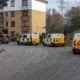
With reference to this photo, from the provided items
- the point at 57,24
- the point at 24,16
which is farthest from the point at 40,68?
the point at 24,16

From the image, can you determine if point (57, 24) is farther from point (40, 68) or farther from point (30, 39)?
point (40, 68)

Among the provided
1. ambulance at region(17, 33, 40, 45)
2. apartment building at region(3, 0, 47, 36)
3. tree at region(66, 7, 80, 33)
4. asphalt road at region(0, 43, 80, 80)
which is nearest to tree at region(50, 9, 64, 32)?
tree at region(66, 7, 80, 33)

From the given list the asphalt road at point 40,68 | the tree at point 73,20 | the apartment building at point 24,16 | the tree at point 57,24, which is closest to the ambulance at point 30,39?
the tree at point 73,20

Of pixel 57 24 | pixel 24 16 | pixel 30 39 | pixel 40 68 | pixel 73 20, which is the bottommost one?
pixel 30 39

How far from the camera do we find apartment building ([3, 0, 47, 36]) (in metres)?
87.3

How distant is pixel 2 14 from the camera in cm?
9462

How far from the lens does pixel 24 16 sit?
290 ft

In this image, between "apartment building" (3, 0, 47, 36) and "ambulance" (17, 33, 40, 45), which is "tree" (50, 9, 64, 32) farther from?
"ambulance" (17, 33, 40, 45)

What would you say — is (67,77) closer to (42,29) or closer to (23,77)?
(23,77)

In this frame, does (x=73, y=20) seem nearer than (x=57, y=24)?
Yes

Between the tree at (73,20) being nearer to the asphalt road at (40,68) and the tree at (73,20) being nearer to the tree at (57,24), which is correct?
the tree at (57,24)

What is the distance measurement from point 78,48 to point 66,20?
45.7 m

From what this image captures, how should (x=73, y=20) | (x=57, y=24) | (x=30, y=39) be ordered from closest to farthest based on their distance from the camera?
1. (x=30, y=39)
2. (x=73, y=20)
3. (x=57, y=24)

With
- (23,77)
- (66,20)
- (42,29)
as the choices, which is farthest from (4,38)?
(23,77)
